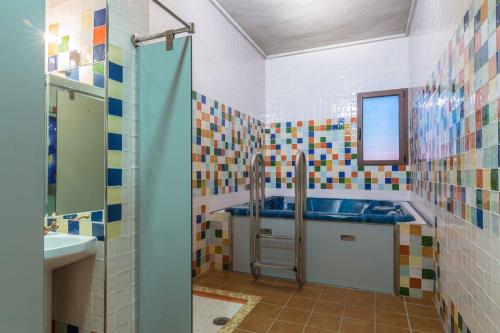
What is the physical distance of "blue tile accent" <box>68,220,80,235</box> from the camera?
135 centimetres

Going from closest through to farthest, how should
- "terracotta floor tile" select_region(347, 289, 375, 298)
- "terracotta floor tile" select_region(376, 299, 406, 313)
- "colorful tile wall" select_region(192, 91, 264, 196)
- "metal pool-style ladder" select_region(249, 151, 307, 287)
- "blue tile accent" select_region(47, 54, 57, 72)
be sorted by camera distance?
"blue tile accent" select_region(47, 54, 57, 72), "terracotta floor tile" select_region(376, 299, 406, 313), "terracotta floor tile" select_region(347, 289, 375, 298), "metal pool-style ladder" select_region(249, 151, 307, 287), "colorful tile wall" select_region(192, 91, 264, 196)

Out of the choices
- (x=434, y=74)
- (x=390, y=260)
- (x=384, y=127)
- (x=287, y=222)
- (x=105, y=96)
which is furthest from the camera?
(x=384, y=127)

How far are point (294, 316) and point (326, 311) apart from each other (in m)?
0.22

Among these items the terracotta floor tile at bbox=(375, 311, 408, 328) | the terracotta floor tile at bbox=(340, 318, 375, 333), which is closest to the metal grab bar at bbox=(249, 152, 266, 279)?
the terracotta floor tile at bbox=(340, 318, 375, 333)

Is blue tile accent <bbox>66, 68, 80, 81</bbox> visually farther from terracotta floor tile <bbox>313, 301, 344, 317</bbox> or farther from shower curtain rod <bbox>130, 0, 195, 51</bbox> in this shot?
terracotta floor tile <bbox>313, 301, 344, 317</bbox>

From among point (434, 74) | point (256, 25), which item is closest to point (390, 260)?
point (434, 74)

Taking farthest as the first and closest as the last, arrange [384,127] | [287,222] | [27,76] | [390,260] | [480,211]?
1. [384,127]
2. [287,222]
3. [390,260]
4. [480,211]
5. [27,76]

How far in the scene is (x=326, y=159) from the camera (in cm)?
364

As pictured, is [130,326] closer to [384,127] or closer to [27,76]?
[27,76]

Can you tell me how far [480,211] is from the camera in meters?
1.10

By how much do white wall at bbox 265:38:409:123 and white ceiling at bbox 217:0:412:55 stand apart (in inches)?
6.6

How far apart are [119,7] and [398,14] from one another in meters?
2.67

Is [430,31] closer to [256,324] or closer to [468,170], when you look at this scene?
[468,170]

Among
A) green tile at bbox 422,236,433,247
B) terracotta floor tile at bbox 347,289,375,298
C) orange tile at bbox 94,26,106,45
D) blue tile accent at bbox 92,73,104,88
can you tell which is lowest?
terracotta floor tile at bbox 347,289,375,298
